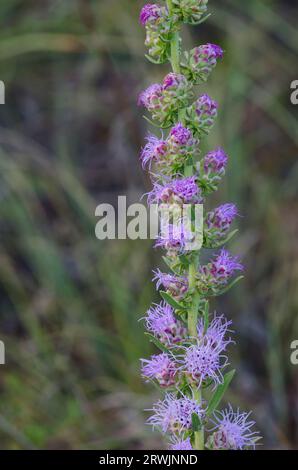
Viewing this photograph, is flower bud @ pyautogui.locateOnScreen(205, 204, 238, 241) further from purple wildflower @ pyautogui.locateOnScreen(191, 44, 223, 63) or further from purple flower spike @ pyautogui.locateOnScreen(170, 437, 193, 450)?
purple flower spike @ pyautogui.locateOnScreen(170, 437, 193, 450)

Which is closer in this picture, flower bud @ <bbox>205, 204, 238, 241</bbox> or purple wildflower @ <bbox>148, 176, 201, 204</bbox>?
purple wildflower @ <bbox>148, 176, 201, 204</bbox>

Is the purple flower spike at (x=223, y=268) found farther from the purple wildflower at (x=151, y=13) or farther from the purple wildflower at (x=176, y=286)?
the purple wildflower at (x=151, y=13)

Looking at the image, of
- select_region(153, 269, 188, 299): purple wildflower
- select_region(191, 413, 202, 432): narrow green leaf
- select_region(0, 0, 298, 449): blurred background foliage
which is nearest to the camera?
select_region(191, 413, 202, 432): narrow green leaf

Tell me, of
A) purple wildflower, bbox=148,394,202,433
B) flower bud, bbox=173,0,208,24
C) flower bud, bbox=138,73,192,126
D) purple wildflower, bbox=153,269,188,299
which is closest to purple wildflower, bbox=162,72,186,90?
flower bud, bbox=138,73,192,126

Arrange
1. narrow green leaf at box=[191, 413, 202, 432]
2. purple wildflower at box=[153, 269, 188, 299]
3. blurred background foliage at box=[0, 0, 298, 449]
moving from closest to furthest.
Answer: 1. narrow green leaf at box=[191, 413, 202, 432]
2. purple wildflower at box=[153, 269, 188, 299]
3. blurred background foliage at box=[0, 0, 298, 449]

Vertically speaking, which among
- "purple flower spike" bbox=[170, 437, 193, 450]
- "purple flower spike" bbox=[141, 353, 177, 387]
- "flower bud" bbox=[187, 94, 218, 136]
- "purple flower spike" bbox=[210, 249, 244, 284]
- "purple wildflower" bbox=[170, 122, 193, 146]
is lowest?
"purple flower spike" bbox=[170, 437, 193, 450]

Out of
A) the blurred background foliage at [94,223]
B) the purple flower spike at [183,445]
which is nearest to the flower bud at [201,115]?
the purple flower spike at [183,445]
